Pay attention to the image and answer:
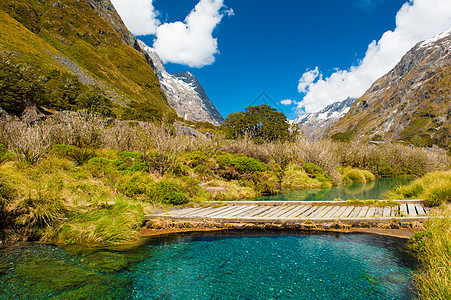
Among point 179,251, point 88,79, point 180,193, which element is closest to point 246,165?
point 180,193

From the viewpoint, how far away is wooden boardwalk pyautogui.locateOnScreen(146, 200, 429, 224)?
7.48 metres

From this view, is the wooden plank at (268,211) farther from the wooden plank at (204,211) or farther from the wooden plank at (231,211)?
the wooden plank at (204,211)

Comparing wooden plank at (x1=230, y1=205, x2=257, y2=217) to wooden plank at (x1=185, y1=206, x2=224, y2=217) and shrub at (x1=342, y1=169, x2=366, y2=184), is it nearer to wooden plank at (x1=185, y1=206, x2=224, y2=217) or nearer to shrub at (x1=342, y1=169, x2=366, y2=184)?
wooden plank at (x1=185, y1=206, x2=224, y2=217)

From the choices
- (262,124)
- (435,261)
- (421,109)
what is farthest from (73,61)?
(421,109)

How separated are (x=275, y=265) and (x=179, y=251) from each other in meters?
2.40

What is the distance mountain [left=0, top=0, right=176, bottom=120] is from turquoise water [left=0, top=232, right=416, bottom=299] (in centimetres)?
2995

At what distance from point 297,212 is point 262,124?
3771 cm

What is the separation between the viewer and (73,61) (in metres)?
76.7

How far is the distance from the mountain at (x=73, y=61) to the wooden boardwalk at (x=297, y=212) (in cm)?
2924

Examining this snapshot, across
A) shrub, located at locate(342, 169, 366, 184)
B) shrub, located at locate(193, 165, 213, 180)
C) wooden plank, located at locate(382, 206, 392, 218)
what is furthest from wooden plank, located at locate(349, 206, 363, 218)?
shrub, located at locate(342, 169, 366, 184)

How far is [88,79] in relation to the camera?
6956 cm

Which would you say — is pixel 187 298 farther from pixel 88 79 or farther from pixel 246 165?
pixel 88 79

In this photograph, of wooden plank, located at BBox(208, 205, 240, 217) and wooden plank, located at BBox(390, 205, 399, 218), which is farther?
wooden plank, located at BBox(208, 205, 240, 217)

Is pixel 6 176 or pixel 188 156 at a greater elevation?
pixel 188 156
